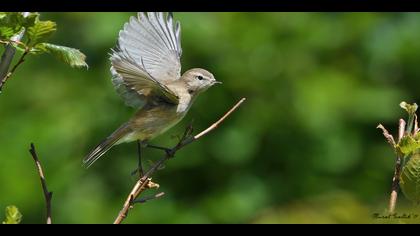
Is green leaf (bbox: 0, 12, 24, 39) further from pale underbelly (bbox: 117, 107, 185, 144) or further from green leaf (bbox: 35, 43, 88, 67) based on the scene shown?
pale underbelly (bbox: 117, 107, 185, 144)

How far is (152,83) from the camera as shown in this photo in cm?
306

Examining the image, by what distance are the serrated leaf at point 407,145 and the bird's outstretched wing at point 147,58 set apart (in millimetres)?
1216

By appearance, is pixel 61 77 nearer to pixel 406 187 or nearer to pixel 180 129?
pixel 180 129

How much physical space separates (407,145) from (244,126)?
171 inches

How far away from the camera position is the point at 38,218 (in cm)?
566

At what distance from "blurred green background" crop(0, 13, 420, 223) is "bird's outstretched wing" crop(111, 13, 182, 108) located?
200cm

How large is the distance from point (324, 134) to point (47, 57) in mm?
2684

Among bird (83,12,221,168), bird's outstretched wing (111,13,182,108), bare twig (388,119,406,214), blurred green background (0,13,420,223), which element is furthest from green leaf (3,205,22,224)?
blurred green background (0,13,420,223)

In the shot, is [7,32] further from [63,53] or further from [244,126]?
[244,126]

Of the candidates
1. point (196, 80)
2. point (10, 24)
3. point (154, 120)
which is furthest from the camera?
point (196, 80)

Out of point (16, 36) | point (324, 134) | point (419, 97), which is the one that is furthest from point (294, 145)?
point (16, 36)

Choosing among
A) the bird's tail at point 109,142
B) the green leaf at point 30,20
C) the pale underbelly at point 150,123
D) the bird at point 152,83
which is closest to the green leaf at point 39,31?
the green leaf at point 30,20

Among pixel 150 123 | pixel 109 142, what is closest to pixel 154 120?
pixel 150 123

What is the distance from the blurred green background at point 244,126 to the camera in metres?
5.69
